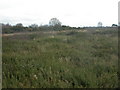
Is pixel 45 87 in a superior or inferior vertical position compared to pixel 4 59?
inferior

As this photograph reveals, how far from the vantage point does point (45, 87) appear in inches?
139

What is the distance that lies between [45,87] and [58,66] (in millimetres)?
1126

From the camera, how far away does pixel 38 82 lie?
3.71 metres

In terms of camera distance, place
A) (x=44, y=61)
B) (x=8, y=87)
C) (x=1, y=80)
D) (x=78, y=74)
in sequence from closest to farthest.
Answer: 1. (x=8, y=87)
2. (x=1, y=80)
3. (x=78, y=74)
4. (x=44, y=61)

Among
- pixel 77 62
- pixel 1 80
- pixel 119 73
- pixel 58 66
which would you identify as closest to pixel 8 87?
pixel 1 80

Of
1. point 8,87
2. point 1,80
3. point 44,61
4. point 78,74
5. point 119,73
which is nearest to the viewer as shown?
point 8,87

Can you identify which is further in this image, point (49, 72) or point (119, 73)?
point (119, 73)

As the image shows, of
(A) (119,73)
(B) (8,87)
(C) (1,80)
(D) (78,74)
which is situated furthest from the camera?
(A) (119,73)

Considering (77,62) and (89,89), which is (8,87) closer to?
(89,89)

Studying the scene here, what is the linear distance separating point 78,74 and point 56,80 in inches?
24.1

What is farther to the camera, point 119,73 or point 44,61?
point 44,61

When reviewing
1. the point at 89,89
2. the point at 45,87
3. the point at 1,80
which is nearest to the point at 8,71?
the point at 1,80

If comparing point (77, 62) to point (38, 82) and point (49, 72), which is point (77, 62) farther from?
point (38, 82)

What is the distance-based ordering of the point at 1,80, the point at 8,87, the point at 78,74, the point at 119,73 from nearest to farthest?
1. the point at 8,87
2. the point at 1,80
3. the point at 78,74
4. the point at 119,73
